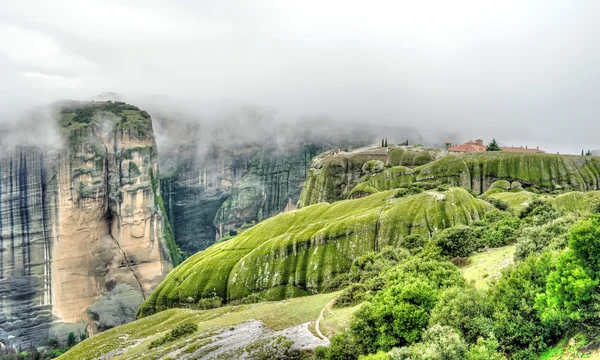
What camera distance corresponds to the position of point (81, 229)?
438ft

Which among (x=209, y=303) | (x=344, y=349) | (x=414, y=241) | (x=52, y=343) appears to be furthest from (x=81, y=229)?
(x=344, y=349)

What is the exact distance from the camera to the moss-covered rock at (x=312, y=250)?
223 ft

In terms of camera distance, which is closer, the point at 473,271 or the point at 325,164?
the point at 473,271

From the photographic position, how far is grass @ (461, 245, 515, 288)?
1384 inches

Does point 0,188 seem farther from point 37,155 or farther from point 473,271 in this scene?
point 473,271

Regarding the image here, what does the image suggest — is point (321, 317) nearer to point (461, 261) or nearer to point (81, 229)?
point (461, 261)

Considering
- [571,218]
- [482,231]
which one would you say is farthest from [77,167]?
[571,218]

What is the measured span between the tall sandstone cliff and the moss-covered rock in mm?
54367

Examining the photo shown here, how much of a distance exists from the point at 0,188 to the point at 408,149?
132217 mm

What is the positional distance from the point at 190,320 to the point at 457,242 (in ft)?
127

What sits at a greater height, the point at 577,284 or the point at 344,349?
the point at 577,284

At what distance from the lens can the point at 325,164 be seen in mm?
143875

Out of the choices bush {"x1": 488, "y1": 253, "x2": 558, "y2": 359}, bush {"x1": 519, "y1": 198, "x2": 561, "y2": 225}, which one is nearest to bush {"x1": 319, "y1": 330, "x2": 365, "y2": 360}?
bush {"x1": 488, "y1": 253, "x2": 558, "y2": 359}

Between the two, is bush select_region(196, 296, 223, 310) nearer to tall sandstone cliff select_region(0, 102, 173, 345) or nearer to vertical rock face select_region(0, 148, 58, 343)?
tall sandstone cliff select_region(0, 102, 173, 345)
